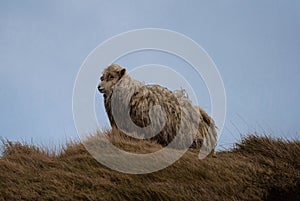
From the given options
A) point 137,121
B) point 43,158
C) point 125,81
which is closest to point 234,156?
point 137,121

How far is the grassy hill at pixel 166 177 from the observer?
9109 mm

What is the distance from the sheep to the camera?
1146cm

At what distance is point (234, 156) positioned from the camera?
11156 mm

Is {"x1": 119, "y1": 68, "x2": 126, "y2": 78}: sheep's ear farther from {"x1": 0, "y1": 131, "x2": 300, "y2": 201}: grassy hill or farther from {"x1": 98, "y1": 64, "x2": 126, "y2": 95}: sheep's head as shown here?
{"x1": 0, "y1": 131, "x2": 300, "y2": 201}: grassy hill

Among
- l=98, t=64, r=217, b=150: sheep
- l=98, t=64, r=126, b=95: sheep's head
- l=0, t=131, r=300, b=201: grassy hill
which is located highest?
l=98, t=64, r=126, b=95: sheep's head

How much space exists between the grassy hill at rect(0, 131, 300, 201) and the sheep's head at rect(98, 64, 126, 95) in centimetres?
124

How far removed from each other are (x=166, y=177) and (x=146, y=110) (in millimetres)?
2156

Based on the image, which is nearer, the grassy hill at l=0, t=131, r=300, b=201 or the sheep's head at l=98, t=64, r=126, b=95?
the grassy hill at l=0, t=131, r=300, b=201

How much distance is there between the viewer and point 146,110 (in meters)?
11.4

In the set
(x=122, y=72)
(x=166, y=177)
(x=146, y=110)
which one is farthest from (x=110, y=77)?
(x=166, y=177)

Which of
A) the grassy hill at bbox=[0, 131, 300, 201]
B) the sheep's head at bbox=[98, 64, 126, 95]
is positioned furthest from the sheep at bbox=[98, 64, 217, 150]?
the grassy hill at bbox=[0, 131, 300, 201]

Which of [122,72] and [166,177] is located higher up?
[122,72]

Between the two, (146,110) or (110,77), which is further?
(110,77)

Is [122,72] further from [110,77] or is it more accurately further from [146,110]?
[146,110]
